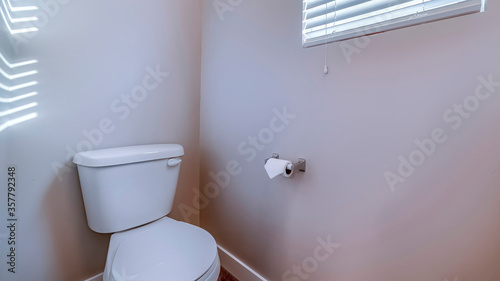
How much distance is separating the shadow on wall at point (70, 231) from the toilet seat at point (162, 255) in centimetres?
31

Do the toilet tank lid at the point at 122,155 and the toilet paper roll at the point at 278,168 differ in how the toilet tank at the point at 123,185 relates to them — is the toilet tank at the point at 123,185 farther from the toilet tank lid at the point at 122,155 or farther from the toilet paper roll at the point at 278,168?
the toilet paper roll at the point at 278,168

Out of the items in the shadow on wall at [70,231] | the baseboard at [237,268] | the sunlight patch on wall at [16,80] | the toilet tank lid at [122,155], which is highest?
the sunlight patch on wall at [16,80]

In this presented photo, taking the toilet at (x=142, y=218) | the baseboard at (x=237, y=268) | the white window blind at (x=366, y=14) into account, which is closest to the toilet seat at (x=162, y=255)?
the toilet at (x=142, y=218)

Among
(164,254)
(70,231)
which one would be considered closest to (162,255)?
(164,254)

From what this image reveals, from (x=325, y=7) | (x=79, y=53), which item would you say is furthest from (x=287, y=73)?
(x=79, y=53)

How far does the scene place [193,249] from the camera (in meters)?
0.85

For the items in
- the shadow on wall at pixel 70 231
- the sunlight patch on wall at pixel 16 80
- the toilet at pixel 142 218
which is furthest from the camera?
the shadow on wall at pixel 70 231

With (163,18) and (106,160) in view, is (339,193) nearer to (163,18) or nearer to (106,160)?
(106,160)

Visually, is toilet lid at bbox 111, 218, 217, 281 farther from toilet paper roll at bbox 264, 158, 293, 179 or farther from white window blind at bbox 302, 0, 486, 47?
white window blind at bbox 302, 0, 486, 47

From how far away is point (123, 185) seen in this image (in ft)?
3.20

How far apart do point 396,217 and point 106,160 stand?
1162 millimetres

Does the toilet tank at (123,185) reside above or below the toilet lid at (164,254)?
above

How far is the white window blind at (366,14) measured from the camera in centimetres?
63

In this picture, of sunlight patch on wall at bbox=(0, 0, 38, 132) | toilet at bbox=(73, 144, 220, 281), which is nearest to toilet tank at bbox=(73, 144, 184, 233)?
toilet at bbox=(73, 144, 220, 281)
